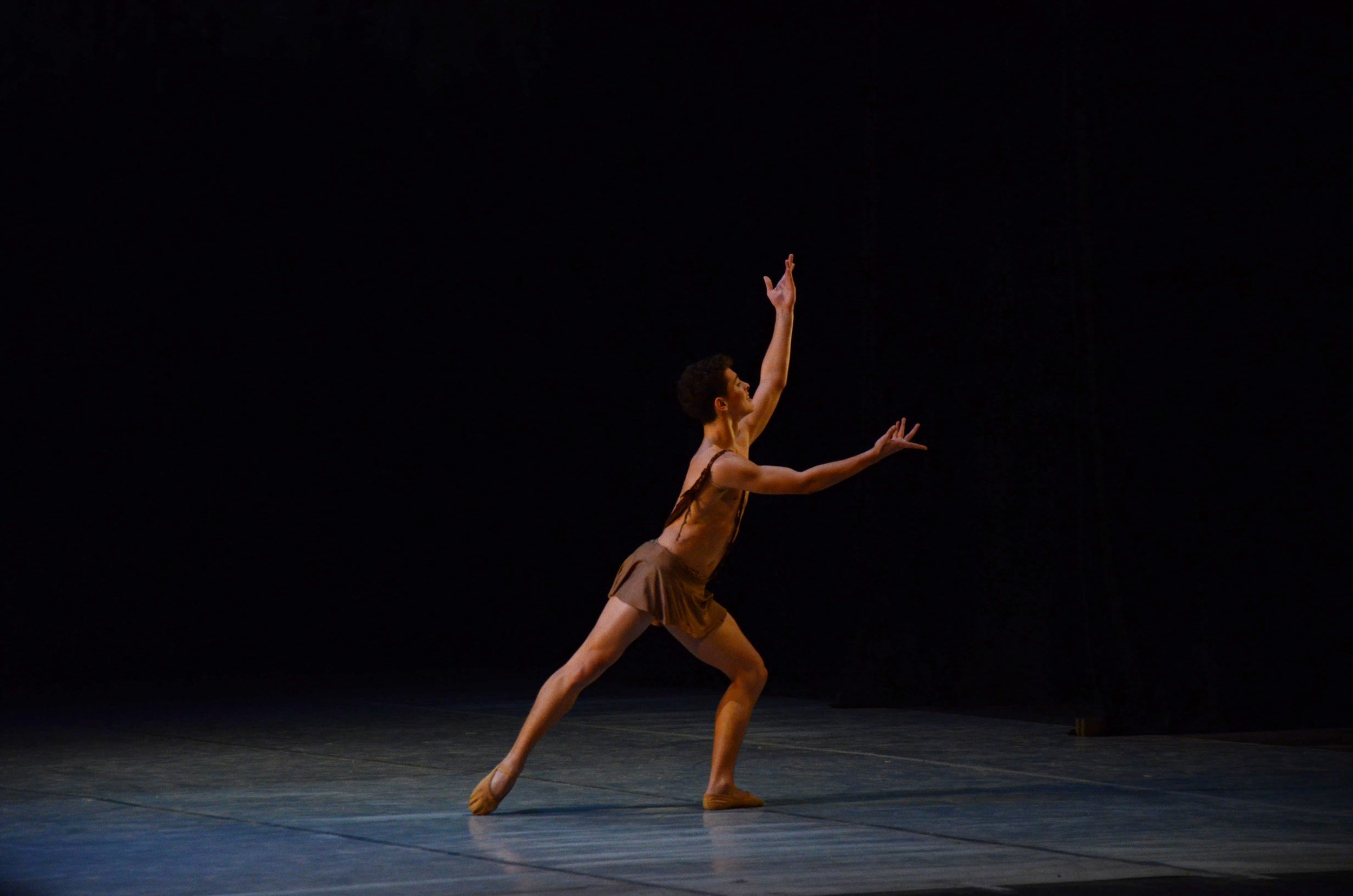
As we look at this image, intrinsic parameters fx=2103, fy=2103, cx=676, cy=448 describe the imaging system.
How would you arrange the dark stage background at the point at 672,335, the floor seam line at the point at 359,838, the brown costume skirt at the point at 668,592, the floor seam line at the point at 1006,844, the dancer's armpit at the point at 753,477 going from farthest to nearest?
the dark stage background at the point at 672,335
the brown costume skirt at the point at 668,592
the dancer's armpit at the point at 753,477
the floor seam line at the point at 1006,844
the floor seam line at the point at 359,838

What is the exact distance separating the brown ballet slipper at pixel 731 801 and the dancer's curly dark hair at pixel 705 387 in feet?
3.66

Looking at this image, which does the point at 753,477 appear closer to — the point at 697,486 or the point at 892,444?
the point at 697,486

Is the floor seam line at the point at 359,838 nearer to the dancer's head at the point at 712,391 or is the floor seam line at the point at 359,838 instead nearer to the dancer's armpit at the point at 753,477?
the dancer's armpit at the point at 753,477

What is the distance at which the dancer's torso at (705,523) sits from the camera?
623 cm

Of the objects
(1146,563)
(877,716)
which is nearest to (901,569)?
(877,716)

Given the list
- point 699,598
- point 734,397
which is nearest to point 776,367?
point 734,397

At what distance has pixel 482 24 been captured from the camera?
12305 millimetres

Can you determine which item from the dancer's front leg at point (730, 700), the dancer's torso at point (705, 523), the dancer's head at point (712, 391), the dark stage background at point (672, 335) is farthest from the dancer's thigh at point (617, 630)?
the dark stage background at point (672, 335)

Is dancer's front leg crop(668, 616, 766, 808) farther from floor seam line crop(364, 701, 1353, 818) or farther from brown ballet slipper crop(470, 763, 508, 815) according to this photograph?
floor seam line crop(364, 701, 1353, 818)

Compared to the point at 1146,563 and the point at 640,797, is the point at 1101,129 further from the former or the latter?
the point at 640,797

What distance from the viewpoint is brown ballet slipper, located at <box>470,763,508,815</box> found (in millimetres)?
6203

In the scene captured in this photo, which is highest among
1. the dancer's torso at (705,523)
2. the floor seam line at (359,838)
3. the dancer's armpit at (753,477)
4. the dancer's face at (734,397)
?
the dancer's face at (734,397)

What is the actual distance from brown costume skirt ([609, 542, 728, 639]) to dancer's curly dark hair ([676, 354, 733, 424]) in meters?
0.43

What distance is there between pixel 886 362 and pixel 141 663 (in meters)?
4.76
